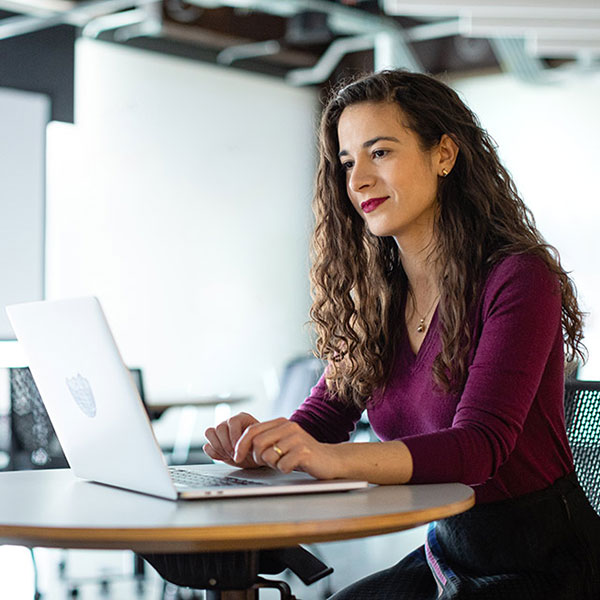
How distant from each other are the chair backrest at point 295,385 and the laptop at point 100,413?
139 inches

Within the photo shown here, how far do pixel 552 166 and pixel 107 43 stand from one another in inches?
154

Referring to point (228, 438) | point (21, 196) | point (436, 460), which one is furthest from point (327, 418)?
point (21, 196)

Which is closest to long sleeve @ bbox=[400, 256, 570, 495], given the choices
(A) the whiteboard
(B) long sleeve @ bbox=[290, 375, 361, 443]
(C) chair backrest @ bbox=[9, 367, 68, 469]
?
(B) long sleeve @ bbox=[290, 375, 361, 443]

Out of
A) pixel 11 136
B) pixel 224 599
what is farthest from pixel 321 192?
pixel 11 136

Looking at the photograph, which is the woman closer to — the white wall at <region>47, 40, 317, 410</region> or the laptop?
the laptop

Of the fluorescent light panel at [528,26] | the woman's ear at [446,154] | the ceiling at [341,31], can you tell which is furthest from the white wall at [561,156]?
the woman's ear at [446,154]

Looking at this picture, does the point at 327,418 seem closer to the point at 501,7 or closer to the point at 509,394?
the point at 509,394

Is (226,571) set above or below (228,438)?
below

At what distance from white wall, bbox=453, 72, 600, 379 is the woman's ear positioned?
250 inches

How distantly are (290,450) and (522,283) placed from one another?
0.54 meters

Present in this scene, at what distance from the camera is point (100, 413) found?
A: 1481 mm

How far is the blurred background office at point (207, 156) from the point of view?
7.57 metres

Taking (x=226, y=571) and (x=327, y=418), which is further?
(x=327, y=418)

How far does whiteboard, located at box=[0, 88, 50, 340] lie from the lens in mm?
7418
